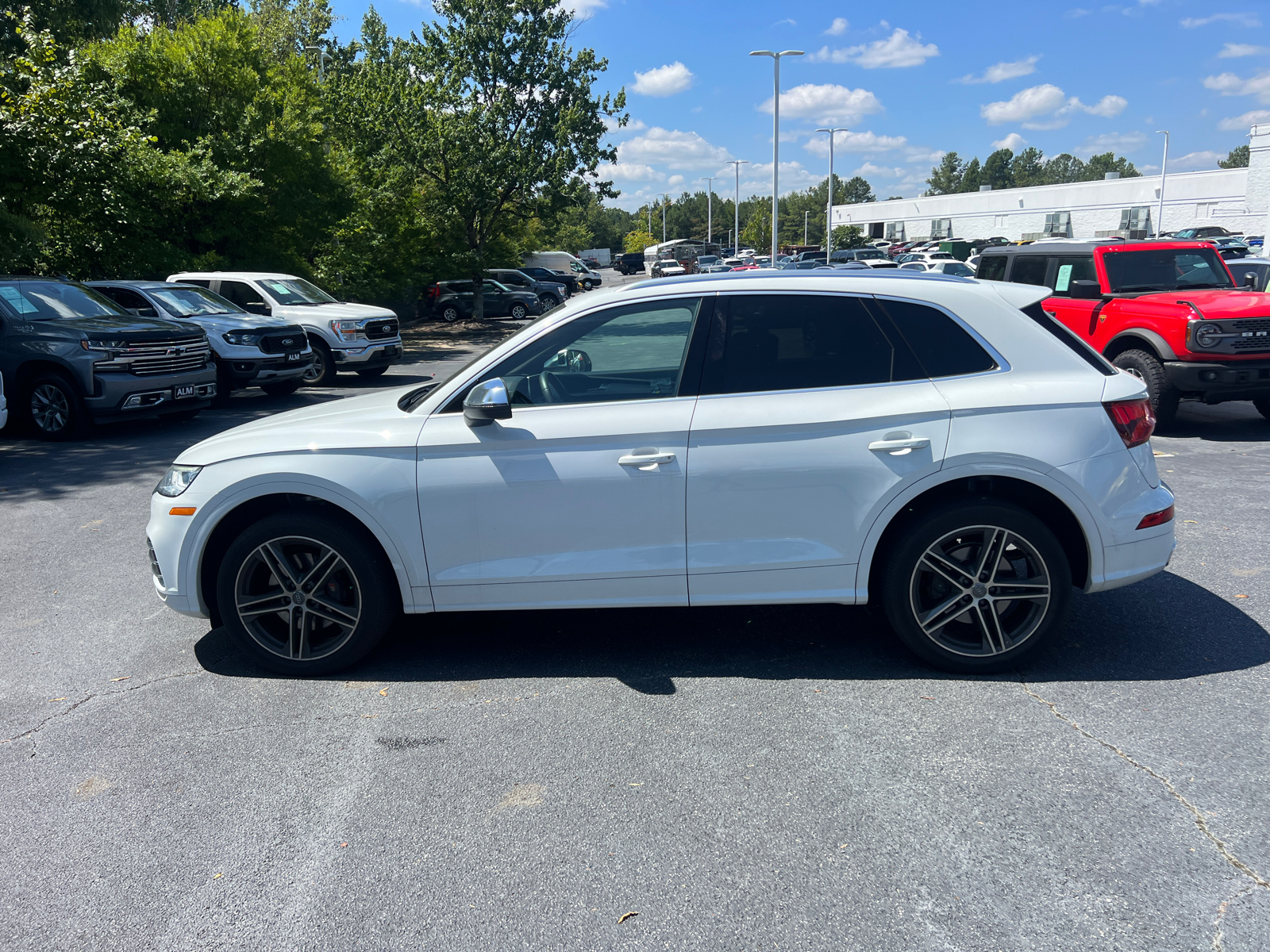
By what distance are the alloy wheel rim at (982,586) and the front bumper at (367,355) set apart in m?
14.1

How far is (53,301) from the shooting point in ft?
38.6

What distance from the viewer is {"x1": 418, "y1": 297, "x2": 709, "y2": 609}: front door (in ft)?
13.6

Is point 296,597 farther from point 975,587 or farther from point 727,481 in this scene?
point 975,587

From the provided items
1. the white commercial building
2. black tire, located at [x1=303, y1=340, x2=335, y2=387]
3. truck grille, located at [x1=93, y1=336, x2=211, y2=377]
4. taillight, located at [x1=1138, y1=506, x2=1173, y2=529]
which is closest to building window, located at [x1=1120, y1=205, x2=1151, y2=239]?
the white commercial building

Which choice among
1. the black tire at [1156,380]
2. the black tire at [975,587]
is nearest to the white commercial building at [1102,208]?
the black tire at [1156,380]

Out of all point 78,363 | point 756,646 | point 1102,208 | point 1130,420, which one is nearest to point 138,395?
point 78,363

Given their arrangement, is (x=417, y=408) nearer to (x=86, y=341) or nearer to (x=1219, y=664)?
(x=1219, y=664)

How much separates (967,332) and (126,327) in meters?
10.4

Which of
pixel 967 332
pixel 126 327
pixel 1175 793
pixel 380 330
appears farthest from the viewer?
pixel 380 330

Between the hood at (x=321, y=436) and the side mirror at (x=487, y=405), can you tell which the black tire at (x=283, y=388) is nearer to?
the hood at (x=321, y=436)

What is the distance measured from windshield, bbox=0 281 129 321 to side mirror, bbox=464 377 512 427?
9.75 metres

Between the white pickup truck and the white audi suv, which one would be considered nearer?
the white audi suv

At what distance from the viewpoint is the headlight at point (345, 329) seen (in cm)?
1639

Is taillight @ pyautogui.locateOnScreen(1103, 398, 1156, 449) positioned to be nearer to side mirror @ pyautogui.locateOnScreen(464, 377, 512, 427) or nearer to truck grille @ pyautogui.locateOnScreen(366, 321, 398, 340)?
side mirror @ pyautogui.locateOnScreen(464, 377, 512, 427)
